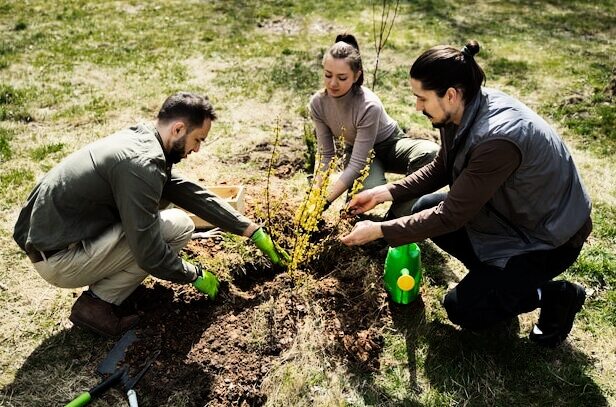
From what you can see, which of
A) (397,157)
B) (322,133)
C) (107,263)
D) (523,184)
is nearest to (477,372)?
(523,184)

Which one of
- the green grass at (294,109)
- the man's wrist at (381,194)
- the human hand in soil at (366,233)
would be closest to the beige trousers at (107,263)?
the green grass at (294,109)

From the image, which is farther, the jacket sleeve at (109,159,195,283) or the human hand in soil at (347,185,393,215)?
the human hand in soil at (347,185,393,215)

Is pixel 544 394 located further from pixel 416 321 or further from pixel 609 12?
pixel 609 12

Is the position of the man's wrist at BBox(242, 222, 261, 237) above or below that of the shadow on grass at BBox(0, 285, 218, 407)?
above

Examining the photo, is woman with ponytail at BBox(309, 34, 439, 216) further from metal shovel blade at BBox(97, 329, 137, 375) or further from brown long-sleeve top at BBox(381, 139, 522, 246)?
metal shovel blade at BBox(97, 329, 137, 375)

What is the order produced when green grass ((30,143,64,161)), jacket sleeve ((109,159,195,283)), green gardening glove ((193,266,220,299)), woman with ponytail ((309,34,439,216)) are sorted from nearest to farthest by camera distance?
jacket sleeve ((109,159,195,283))
green gardening glove ((193,266,220,299))
woman with ponytail ((309,34,439,216))
green grass ((30,143,64,161))

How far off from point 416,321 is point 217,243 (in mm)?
1470

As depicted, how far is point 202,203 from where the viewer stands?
3.23 metres

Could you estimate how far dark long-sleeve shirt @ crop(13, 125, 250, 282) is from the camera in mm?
2574

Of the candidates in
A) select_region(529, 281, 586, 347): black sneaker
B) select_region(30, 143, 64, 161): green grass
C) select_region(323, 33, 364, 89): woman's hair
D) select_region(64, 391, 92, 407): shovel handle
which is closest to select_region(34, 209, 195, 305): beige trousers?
select_region(64, 391, 92, 407): shovel handle

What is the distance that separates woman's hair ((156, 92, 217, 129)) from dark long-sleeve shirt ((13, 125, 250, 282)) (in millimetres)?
144

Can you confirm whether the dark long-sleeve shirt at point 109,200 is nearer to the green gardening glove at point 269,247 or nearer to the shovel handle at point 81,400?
the green gardening glove at point 269,247

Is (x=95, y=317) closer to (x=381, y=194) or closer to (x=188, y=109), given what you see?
(x=188, y=109)

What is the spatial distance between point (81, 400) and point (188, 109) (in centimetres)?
154
